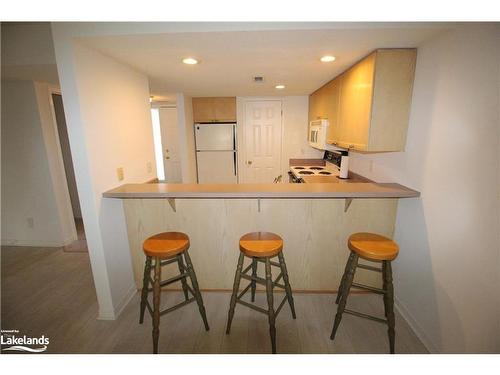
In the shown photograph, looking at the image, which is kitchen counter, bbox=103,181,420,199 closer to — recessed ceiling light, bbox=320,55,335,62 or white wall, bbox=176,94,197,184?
recessed ceiling light, bbox=320,55,335,62

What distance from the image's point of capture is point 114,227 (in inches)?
72.2

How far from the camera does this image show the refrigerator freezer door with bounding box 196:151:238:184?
4340 millimetres

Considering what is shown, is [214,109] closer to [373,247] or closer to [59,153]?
[59,153]

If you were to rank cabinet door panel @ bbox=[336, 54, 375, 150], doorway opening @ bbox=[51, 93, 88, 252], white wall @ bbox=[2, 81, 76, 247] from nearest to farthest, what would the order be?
cabinet door panel @ bbox=[336, 54, 375, 150], white wall @ bbox=[2, 81, 76, 247], doorway opening @ bbox=[51, 93, 88, 252]

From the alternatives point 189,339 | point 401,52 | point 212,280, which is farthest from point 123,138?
point 401,52

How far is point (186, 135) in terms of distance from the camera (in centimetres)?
399

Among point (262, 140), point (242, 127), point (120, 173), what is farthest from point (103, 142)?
point (262, 140)

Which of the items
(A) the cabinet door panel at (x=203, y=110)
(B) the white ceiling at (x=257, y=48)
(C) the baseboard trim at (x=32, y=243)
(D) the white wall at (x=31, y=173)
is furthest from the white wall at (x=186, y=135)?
(C) the baseboard trim at (x=32, y=243)

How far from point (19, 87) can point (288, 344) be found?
12.7ft

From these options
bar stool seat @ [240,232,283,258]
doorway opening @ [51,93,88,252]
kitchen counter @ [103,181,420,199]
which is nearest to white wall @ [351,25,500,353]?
kitchen counter @ [103,181,420,199]

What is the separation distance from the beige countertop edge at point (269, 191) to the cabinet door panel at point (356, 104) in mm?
404

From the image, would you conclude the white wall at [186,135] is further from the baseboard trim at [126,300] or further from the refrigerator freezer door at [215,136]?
the baseboard trim at [126,300]

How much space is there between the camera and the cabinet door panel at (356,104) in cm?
172

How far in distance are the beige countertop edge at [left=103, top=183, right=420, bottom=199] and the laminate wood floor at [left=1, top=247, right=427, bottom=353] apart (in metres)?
1.00
